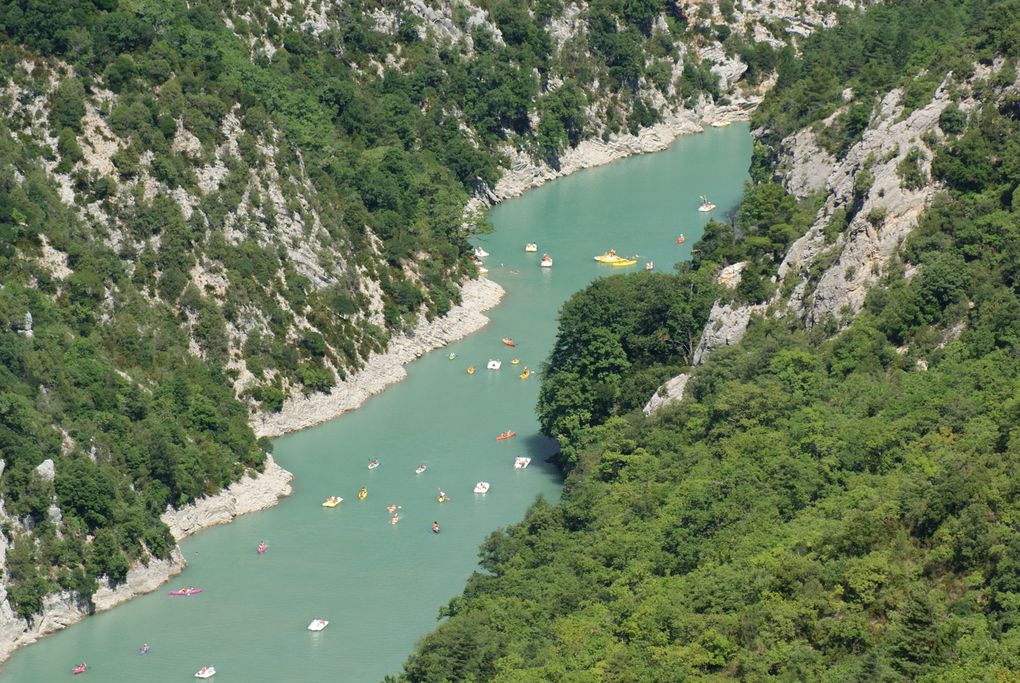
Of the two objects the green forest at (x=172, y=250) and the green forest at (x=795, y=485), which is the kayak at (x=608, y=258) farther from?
the green forest at (x=795, y=485)

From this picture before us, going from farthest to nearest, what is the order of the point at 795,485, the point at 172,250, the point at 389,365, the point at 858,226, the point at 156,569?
the point at 389,365
the point at 172,250
the point at 858,226
the point at 156,569
the point at 795,485

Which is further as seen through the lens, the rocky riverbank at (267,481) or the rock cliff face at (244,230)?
the rock cliff face at (244,230)

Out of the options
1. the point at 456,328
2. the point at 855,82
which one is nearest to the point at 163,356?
the point at 456,328

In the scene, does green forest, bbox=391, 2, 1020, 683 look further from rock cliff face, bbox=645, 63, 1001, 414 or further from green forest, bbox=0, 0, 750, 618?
green forest, bbox=0, 0, 750, 618

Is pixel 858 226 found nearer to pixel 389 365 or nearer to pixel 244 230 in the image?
pixel 389 365

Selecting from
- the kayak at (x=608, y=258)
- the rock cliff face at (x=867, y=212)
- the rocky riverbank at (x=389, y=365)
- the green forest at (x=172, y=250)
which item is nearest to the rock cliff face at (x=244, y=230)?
the rocky riverbank at (x=389, y=365)

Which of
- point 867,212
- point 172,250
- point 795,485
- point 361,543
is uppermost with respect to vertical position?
point 172,250

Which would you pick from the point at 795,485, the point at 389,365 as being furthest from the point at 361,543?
the point at 795,485
